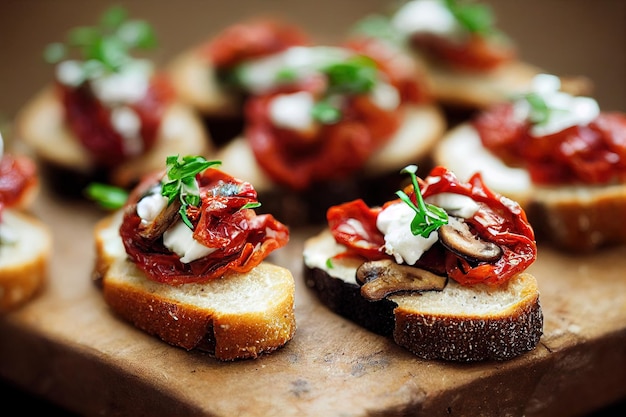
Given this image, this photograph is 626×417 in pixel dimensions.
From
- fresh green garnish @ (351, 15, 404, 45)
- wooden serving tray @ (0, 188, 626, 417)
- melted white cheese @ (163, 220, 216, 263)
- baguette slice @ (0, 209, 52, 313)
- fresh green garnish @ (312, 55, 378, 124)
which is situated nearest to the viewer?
wooden serving tray @ (0, 188, 626, 417)

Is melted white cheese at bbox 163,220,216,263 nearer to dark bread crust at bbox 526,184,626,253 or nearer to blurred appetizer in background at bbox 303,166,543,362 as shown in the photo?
blurred appetizer in background at bbox 303,166,543,362

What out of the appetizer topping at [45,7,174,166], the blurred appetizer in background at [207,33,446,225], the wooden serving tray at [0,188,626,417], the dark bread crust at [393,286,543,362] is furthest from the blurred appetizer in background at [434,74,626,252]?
the appetizer topping at [45,7,174,166]

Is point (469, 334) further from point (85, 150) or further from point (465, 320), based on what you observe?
point (85, 150)

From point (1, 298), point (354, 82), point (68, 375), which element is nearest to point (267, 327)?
point (68, 375)

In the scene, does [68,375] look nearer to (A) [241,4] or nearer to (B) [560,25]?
(A) [241,4]

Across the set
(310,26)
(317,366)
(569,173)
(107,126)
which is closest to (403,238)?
(317,366)

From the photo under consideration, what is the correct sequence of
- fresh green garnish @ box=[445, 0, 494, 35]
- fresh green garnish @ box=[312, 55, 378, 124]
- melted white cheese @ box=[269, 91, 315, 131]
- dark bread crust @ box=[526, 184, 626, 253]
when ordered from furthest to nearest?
fresh green garnish @ box=[445, 0, 494, 35] → fresh green garnish @ box=[312, 55, 378, 124] → melted white cheese @ box=[269, 91, 315, 131] → dark bread crust @ box=[526, 184, 626, 253]

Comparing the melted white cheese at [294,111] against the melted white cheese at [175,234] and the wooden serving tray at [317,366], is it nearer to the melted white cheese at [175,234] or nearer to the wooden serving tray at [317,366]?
the wooden serving tray at [317,366]

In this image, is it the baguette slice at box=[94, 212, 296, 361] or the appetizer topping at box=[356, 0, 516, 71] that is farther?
the appetizer topping at box=[356, 0, 516, 71]
